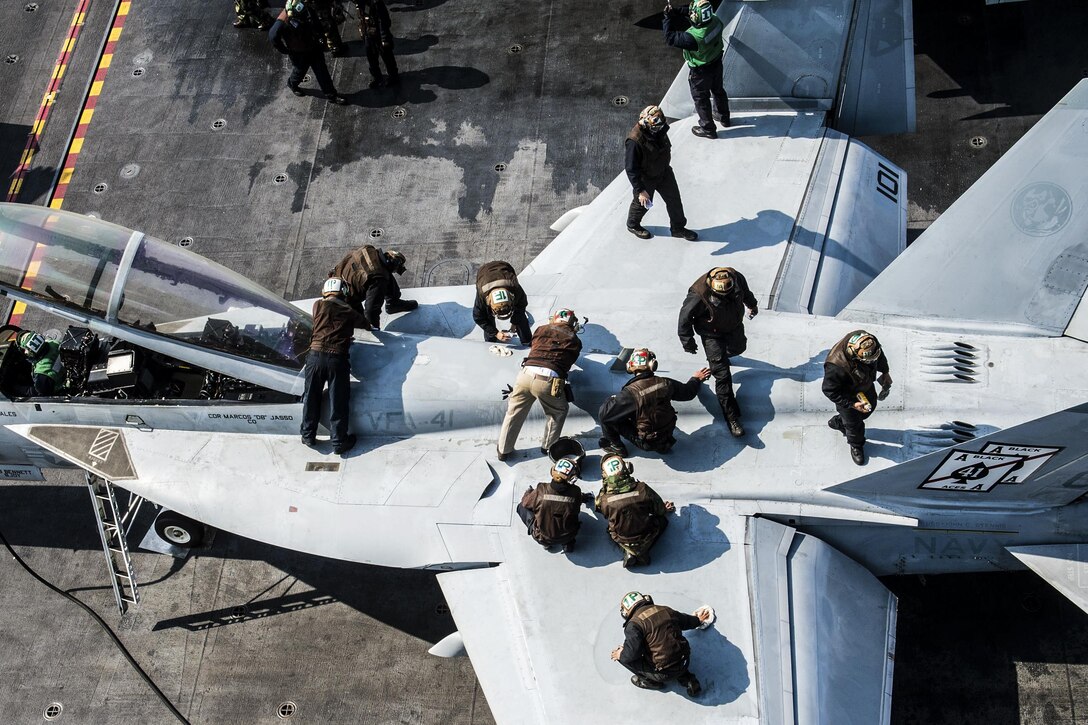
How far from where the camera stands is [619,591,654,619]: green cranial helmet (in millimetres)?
9086

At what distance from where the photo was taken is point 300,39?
16.0 m

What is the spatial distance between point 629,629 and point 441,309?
14.9 ft

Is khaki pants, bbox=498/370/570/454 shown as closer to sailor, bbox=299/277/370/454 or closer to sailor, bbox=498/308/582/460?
sailor, bbox=498/308/582/460

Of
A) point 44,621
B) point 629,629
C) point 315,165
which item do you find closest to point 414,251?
point 315,165

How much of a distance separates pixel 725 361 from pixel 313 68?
31.2ft

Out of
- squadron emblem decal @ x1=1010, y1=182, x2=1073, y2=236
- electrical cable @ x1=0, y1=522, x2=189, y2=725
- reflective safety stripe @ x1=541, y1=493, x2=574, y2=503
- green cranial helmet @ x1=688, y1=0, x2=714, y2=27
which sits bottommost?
electrical cable @ x1=0, y1=522, x2=189, y2=725

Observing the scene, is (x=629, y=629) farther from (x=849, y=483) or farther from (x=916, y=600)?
(x=916, y=600)

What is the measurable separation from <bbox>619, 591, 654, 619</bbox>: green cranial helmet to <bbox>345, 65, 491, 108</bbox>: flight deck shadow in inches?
413

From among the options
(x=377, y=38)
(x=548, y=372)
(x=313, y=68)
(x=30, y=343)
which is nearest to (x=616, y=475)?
(x=548, y=372)

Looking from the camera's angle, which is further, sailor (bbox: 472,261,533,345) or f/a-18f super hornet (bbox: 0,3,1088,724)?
sailor (bbox: 472,261,533,345)

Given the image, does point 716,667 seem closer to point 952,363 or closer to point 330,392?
point 952,363

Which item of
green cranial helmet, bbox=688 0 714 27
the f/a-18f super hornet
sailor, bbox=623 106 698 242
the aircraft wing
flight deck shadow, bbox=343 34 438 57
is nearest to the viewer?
the aircraft wing

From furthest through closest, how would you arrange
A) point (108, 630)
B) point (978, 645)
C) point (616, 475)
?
point (108, 630)
point (978, 645)
point (616, 475)

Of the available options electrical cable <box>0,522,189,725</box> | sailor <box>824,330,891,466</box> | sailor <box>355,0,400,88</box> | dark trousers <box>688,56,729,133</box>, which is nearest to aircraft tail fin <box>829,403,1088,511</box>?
sailor <box>824,330,891,466</box>
